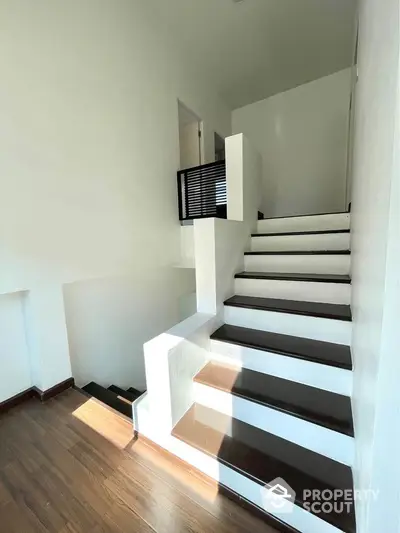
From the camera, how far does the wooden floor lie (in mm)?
1055

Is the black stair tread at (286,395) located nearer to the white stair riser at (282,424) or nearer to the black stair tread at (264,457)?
the white stair riser at (282,424)

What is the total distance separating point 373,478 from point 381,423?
0.60 ft

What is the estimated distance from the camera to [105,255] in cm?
241

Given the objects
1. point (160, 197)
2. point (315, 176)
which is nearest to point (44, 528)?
point (160, 197)

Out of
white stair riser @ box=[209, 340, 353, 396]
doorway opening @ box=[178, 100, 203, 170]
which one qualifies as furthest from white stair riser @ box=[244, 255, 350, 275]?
doorway opening @ box=[178, 100, 203, 170]

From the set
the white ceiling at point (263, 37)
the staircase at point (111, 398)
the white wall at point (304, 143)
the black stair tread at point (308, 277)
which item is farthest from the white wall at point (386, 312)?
the white wall at point (304, 143)

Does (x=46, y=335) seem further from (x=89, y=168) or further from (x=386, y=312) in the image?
(x=386, y=312)

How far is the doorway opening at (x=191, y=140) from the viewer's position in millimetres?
4333

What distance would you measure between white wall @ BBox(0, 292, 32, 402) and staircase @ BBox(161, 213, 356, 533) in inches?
52.1

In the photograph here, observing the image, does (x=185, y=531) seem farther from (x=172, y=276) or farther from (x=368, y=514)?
(x=172, y=276)

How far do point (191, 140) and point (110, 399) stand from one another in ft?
13.9

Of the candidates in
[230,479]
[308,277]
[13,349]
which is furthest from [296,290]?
[13,349]

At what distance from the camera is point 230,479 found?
1161 millimetres

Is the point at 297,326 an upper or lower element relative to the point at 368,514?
upper
